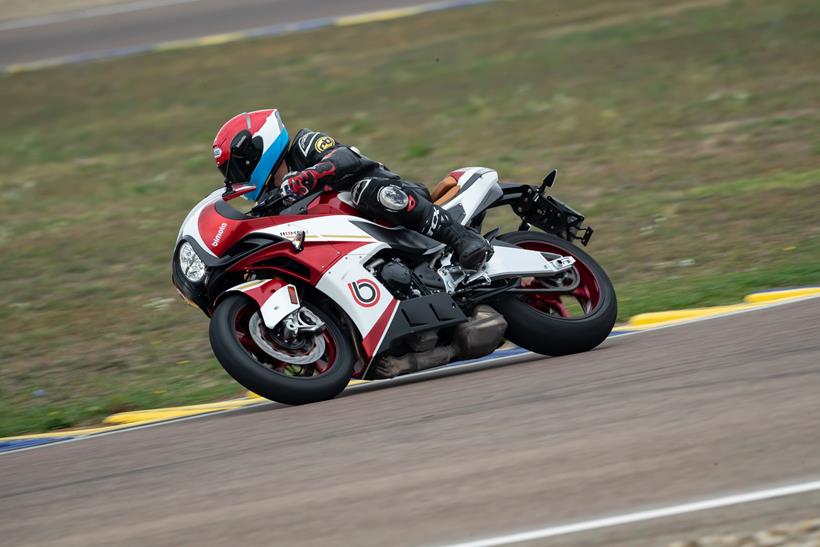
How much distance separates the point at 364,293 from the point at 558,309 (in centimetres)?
134

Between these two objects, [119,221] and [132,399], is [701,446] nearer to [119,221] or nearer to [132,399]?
[132,399]

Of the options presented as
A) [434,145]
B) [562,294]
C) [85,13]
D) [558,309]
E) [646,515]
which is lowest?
[85,13]

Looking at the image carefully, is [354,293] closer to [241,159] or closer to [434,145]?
[241,159]

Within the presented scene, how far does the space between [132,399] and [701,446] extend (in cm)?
456

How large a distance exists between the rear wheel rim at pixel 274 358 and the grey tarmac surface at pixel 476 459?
0.21 m

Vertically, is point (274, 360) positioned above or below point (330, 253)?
below

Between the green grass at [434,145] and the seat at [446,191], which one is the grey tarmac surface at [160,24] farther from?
the seat at [446,191]

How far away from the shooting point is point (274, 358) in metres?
6.89

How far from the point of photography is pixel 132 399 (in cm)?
843

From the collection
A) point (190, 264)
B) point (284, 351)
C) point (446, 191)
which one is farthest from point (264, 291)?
point (446, 191)

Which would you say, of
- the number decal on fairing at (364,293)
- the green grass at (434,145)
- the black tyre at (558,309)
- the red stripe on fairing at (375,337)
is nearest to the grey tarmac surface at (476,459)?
the black tyre at (558,309)

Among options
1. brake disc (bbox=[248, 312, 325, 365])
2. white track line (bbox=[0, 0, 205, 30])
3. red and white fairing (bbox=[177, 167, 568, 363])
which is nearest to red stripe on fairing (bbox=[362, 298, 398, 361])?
red and white fairing (bbox=[177, 167, 568, 363])

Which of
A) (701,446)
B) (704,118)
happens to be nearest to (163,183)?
(704,118)

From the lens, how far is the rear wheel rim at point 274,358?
6.90 m
